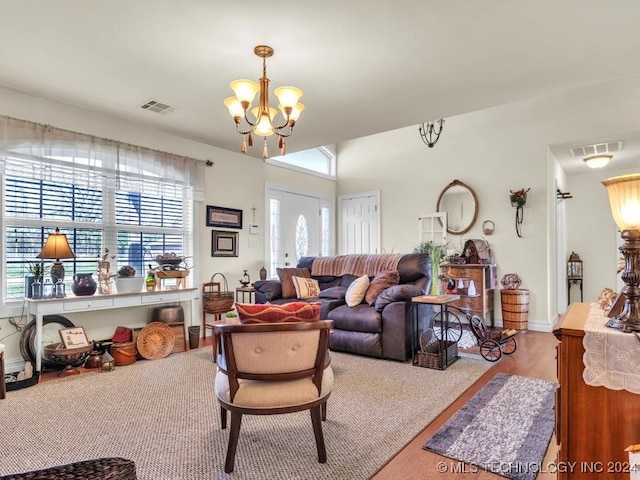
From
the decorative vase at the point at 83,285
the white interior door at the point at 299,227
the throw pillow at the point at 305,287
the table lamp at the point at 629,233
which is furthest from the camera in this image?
the white interior door at the point at 299,227

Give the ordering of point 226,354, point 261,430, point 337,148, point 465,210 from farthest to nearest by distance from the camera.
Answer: point 337,148, point 465,210, point 261,430, point 226,354

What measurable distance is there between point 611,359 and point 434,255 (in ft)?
15.0

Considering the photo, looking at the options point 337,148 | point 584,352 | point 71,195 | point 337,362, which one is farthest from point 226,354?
point 337,148

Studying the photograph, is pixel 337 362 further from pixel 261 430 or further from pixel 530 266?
pixel 530 266

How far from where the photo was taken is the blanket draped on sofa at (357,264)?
4441mm

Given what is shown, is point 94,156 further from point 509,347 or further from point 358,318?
point 509,347

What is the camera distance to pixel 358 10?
7.37 ft

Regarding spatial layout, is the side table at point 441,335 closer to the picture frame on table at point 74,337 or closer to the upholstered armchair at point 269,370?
the upholstered armchair at point 269,370

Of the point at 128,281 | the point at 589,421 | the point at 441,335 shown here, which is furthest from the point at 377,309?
the point at 128,281

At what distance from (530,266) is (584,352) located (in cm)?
442

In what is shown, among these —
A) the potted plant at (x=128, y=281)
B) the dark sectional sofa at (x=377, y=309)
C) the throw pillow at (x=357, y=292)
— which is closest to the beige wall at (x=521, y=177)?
the dark sectional sofa at (x=377, y=309)

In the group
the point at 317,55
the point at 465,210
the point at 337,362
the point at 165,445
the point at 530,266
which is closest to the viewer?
the point at 165,445

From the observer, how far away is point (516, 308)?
5.05 meters

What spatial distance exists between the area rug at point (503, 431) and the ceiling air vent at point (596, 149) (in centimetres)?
373
